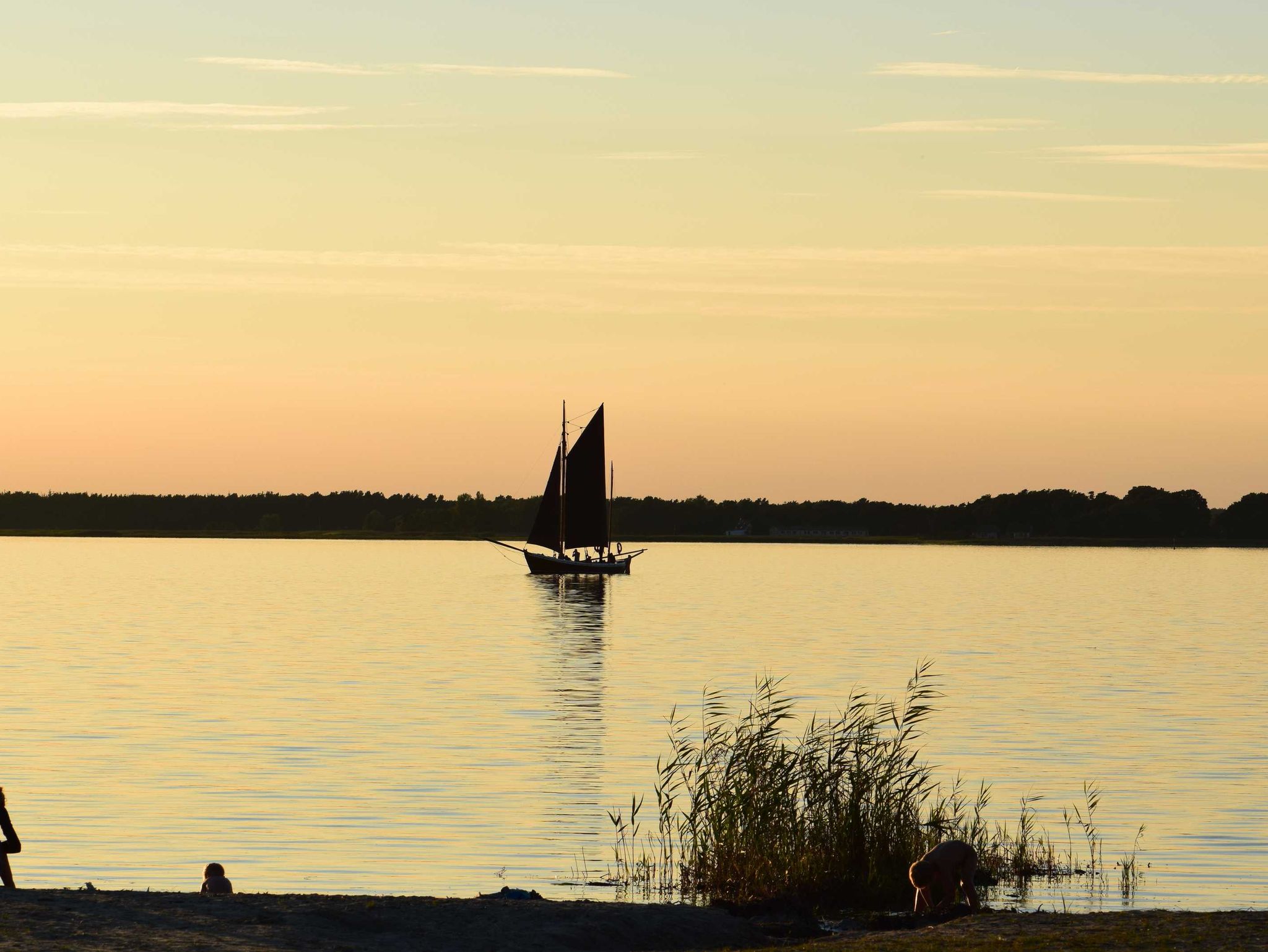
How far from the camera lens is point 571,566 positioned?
14262 cm

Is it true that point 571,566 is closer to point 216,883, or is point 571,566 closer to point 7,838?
point 216,883

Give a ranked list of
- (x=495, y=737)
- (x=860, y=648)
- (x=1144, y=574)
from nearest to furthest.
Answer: (x=495, y=737)
(x=860, y=648)
(x=1144, y=574)

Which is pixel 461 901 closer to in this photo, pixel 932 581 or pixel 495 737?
pixel 495 737

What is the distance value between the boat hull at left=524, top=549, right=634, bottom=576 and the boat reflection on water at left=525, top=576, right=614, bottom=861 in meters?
39.3

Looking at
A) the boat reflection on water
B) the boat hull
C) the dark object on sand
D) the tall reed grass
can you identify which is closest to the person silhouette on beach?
the dark object on sand

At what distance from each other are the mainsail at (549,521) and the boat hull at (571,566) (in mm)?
1889

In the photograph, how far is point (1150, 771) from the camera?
123 ft

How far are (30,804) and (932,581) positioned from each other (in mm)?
135982

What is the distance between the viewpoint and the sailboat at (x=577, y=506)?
130125 millimetres

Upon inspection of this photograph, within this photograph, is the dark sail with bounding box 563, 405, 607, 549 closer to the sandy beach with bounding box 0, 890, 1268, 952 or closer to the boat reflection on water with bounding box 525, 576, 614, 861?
the boat reflection on water with bounding box 525, 576, 614, 861

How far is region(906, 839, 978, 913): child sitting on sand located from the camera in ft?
67.7

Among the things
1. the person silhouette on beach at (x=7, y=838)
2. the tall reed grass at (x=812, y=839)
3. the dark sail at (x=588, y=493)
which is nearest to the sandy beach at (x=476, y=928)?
the person silhouette on beach at (x=7, y=838)

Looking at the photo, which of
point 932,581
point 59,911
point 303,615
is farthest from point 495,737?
point 932,581

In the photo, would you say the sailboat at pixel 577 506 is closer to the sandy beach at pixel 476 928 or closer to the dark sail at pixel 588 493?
the dark sail at pixel 588 493
